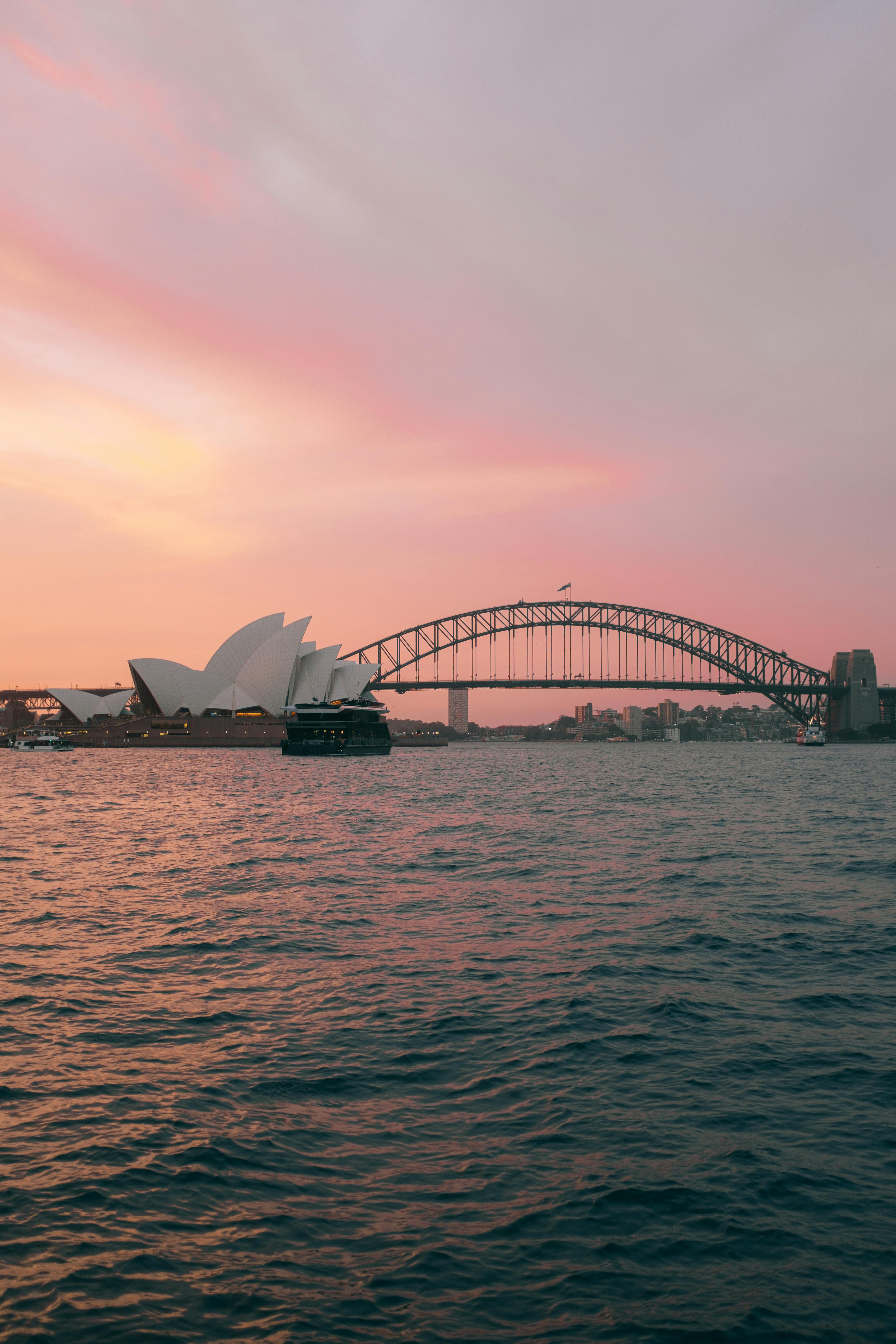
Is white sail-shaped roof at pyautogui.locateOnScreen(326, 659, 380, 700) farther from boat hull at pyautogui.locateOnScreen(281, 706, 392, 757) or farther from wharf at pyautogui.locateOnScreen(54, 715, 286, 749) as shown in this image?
boat hull at pyautogui.locateOnScreen(281, 706, 392, 757)

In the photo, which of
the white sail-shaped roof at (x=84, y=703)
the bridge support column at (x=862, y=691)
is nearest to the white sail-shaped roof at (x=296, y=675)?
the white sail-shaped roof at (x=84, y=703)

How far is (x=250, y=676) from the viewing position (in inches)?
5615

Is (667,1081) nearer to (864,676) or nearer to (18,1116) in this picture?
(18,1116)

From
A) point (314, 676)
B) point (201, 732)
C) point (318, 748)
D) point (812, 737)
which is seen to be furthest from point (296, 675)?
point (812, 737)

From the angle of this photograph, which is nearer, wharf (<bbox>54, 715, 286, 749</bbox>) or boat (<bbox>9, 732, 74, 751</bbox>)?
wharf (<bbox>54, 715, 286, 749</bbox>)

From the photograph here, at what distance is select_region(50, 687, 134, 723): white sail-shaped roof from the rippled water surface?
545 feet

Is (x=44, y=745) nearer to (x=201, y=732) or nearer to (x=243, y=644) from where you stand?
(x=201, y=732)

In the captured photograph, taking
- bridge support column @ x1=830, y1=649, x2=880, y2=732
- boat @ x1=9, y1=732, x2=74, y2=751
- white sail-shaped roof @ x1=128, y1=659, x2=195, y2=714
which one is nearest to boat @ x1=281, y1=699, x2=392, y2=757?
white sail-shaped roof @ x1=128, y1=659, x2=195, y2=714

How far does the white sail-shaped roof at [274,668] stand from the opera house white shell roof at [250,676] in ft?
0.27

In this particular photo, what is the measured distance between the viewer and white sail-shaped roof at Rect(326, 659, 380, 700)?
158375 millimetres

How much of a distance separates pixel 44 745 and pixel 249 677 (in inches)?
1729

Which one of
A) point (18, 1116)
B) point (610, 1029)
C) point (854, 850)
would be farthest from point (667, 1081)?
point (854, 850)

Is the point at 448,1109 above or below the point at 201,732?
below

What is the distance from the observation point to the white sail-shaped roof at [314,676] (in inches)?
5837
